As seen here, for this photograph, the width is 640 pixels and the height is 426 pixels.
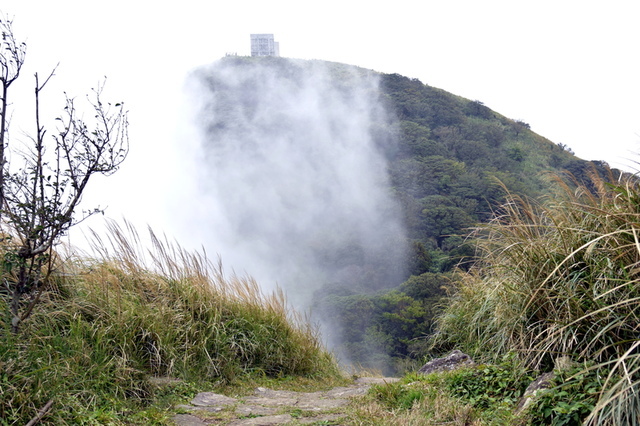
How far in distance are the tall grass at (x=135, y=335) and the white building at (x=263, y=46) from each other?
61131mm

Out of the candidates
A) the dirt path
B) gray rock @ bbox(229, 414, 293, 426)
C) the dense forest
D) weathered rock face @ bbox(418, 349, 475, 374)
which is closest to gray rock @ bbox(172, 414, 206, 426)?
the dirt path

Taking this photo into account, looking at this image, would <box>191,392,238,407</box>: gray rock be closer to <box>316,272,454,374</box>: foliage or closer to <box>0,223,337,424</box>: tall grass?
<box>0,223,337,424</box>: tall grass

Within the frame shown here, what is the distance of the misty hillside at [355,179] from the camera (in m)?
22.4

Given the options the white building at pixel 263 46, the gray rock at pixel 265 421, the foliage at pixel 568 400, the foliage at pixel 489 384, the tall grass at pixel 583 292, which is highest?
the white building at pixel 263 46

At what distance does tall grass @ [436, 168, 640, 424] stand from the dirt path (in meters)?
1.19

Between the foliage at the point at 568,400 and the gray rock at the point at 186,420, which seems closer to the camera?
the foliage at the point at 568,400

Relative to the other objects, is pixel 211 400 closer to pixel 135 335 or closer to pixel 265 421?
pixel 265 421

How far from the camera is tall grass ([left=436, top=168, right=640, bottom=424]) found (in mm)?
2441

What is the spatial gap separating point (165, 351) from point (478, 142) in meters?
37.0

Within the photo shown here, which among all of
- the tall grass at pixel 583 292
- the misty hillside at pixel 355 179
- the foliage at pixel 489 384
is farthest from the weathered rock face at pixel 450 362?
the misty hillside at pixel 355 179

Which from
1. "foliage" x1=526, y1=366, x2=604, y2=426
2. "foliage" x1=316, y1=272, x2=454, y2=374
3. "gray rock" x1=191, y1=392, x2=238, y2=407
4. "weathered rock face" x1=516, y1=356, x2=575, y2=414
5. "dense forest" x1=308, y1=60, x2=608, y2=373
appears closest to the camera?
"foliage" x1=526, y1=366, x2=604, y2=426

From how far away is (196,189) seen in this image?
160ft

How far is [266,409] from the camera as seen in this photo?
12.7 ft

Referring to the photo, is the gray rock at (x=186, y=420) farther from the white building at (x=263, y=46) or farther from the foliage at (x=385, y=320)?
the white building at (x=263, y=46)
